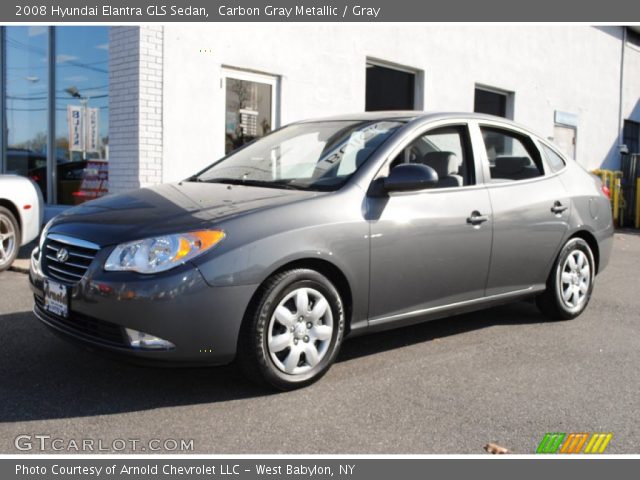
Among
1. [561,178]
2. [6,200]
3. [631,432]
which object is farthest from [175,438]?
[6,200]

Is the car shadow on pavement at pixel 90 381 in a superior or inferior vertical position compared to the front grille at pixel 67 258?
inferior

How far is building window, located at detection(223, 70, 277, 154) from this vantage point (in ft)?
31.0

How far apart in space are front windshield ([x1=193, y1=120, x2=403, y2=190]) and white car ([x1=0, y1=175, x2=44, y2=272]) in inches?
134

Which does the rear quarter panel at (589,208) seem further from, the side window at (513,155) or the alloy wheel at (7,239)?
the alloy wheel at (7,239)

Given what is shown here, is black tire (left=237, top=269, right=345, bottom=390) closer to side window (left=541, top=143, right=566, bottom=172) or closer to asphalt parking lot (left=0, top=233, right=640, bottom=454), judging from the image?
asphalt parking lot (left=0, top=233, right=640, bottom=454)

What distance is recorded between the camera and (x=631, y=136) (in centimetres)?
2078

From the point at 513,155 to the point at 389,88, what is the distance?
7067 mm

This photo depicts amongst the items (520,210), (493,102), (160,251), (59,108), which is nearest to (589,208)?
(520,210)

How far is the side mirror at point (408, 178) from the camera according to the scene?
407 cm

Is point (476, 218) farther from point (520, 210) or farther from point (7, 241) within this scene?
point (7, 241)

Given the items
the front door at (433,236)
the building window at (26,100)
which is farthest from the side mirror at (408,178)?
the building window at (26,100)

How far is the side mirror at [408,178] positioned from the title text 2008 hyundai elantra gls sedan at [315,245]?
11 mm

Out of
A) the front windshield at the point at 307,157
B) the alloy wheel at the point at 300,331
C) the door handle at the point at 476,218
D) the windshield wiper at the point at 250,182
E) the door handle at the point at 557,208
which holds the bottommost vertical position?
the alloy wheel at the point at 300,331
